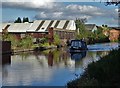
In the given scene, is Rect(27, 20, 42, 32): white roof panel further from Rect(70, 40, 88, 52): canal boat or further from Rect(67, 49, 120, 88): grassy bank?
Rect(67, 49, 120, 88): grassy bank

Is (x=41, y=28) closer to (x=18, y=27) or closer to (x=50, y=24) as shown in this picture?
(x=50, y=24)

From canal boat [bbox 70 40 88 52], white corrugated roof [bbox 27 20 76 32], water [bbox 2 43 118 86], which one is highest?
white corrugated roof [bbox 27 20 76 32]

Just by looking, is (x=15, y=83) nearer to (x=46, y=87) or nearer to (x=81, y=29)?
(x=46, y=87)

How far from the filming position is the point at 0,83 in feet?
55.5

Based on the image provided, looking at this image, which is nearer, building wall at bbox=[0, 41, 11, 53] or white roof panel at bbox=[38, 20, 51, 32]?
building wall at bbox=[0, 41, 11, 53]

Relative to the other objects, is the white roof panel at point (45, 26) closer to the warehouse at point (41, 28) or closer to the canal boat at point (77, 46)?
the warehouse at point (41, 28)

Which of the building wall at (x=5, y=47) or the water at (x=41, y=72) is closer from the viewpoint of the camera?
the water at (x=41, y=72)

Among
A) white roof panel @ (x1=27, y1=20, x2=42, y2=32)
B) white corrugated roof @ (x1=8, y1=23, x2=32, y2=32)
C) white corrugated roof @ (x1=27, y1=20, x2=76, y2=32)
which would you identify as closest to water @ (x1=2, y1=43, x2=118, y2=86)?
white roof panel @ (x1=27, y1=20, x2=42, y2=32)

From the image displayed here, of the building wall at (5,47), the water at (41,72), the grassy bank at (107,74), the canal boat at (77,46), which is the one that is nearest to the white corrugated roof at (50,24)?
the canal boat at (77,46)

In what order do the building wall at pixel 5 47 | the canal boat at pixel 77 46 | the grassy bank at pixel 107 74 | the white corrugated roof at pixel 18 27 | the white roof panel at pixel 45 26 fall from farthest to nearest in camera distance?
the white corrugated roof at pixel 18 27
the white roof panel at pixel 45 26
the canal boat at pixel 77 46
the building wall at pixel 5 47
the grassy bank at pixel 107 74

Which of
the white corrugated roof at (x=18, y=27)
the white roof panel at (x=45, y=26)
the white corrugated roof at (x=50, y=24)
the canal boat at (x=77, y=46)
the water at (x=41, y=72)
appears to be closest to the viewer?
the water at (x=41, y=72)

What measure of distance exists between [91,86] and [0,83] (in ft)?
22.5

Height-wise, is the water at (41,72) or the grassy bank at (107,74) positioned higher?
the grassy bank at (107,74)

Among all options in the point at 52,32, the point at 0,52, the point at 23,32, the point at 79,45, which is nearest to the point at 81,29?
the point at 23,32
